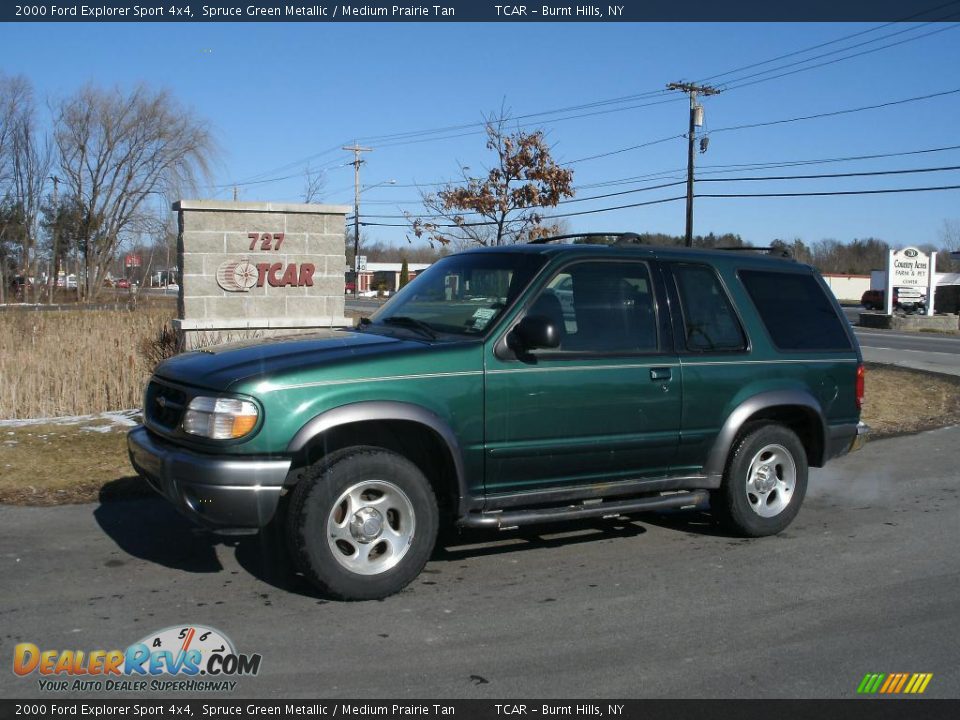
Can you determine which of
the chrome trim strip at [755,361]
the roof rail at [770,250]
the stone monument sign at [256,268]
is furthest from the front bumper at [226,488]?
the stone monument sign at [256,268]

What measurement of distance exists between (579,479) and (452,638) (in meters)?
1.46

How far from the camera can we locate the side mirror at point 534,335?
5.18 meters

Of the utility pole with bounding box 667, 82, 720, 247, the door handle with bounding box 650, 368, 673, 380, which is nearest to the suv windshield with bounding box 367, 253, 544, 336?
the door handle with bounding box 650, 368, 673, 380

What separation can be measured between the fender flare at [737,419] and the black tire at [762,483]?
12 cm

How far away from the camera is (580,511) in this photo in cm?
551

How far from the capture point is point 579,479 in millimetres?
5570

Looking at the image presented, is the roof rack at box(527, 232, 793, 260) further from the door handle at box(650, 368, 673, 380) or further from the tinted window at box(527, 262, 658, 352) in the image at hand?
the door handle at box(650, 368, 673, 380)

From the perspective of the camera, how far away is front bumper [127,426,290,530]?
460 centimetres

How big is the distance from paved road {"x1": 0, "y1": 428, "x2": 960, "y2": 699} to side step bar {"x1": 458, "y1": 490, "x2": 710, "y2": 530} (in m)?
0.35

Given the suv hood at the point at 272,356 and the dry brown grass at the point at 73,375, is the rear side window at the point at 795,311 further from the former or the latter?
the dry brown grass at the point at 73,375
